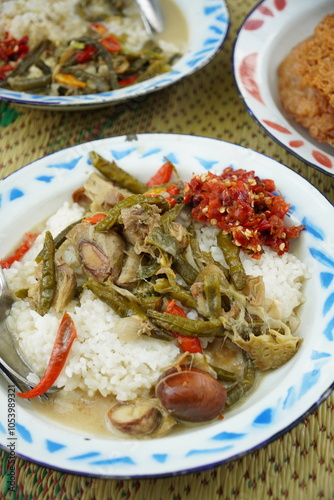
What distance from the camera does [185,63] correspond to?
14.6 feet

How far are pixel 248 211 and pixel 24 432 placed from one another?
1.72 meters

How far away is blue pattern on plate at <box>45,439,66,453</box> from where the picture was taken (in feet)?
7.87

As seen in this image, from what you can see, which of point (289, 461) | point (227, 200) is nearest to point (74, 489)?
point (289, 461)

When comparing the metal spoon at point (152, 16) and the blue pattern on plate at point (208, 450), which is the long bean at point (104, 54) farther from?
the blue pattern on plate at point (208, 450)

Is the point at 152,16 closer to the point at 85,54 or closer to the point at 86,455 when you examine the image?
the point at 85,54

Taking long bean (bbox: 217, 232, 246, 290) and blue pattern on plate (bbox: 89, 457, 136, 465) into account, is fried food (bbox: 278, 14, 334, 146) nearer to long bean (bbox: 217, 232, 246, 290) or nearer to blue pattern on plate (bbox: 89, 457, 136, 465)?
long bean (bbox: 217, 232, 246, 290)

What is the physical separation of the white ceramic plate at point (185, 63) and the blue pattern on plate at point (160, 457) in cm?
263

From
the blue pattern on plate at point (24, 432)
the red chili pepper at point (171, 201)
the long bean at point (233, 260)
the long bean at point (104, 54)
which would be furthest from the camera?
the long bean at point (104, 54)

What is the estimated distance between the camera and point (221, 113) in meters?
4.71

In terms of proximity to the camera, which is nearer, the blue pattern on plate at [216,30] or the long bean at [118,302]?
the long bean at [118,302]

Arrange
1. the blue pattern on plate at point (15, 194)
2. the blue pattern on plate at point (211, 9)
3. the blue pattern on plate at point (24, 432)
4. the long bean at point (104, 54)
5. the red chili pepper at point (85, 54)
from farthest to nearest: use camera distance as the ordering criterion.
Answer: the blue pattern on plate at point (211, 9), the red chili pepper at point (85, 54), the long bean at point (104, 54), the blue pattern on plate at point (15, 194), the blue pattern on plate at point (24, 432)

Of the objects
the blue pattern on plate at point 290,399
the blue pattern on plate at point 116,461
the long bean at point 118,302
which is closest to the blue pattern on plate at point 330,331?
the blue pattern on plate at point 290,399

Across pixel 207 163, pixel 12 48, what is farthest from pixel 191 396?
pixel 12 48

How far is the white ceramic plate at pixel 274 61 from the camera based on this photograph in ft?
12.1
